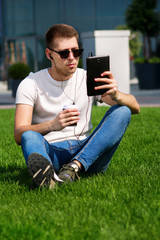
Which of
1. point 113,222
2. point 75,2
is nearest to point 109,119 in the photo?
point 113,222

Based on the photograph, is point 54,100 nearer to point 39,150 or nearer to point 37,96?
point 37,96

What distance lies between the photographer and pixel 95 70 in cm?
386

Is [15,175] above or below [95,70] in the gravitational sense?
below

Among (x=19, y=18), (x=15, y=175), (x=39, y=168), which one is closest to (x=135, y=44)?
(x=19, y=18)

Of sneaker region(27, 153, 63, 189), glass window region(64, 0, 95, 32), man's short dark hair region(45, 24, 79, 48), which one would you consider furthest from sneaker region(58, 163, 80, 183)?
glass window region(64, 0, 95, 32)

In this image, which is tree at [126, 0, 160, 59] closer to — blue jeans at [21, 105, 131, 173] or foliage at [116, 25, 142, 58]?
foliage at [116, 25, 142, 58]

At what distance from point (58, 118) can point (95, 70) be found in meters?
0.51

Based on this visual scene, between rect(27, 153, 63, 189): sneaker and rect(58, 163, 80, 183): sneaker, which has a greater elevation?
rect(27, 153, 63, 189): sneaker

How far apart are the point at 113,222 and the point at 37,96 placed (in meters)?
1.56

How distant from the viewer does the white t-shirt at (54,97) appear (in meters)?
4.16

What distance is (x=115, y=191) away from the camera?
3.82 m

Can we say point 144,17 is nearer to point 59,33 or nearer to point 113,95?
point 59,33

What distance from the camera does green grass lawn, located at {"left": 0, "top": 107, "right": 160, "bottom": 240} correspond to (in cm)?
298

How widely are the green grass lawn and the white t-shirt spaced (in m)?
0.49
